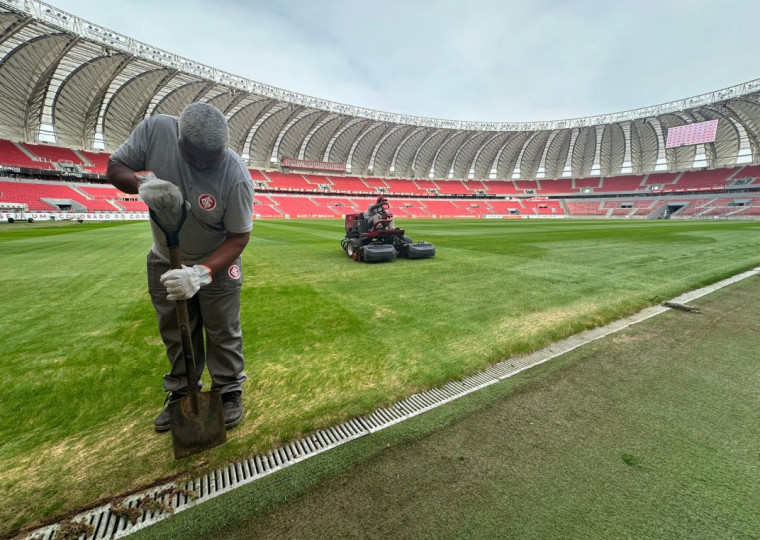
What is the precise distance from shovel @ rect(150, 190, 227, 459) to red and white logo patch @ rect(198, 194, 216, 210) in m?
0.12

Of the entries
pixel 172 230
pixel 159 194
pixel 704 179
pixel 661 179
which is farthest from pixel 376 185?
pixel 159 194

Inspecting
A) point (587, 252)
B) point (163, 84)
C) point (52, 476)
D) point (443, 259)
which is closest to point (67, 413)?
point (52, 476)

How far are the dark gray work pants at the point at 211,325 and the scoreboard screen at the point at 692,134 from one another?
2756 inches

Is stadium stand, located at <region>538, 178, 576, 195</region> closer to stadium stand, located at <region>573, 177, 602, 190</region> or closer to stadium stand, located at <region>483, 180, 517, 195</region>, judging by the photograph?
stadium stand, located at <region>573, 177, 602, 190</region>

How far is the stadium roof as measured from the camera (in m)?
29.1

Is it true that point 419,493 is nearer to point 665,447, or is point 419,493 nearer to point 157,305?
point 665,447

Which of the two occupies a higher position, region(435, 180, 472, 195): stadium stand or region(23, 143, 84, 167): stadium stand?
region(23, 143, 84, 167): stadium stand

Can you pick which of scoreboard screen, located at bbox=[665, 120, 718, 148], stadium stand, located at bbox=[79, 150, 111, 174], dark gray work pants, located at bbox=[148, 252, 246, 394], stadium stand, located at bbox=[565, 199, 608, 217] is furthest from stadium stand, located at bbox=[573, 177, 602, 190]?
stadium stand, located at bbox=[79, 150, 111, 174]

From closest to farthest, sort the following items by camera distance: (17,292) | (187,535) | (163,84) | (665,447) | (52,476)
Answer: (187,535) → (52,476) → (665,447) → (17,292) → (163,84)

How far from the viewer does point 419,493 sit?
153 cm

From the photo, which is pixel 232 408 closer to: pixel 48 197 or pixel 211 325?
pixel 211 325

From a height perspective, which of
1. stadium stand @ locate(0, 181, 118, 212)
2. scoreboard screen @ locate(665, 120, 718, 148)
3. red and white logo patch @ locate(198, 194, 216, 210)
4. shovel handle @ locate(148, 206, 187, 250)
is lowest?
shovel handle @ locate(148, 206, 187, 250)

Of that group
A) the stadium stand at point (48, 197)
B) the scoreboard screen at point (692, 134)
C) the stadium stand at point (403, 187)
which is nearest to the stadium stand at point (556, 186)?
the scoreboard screen at point (692, 134)

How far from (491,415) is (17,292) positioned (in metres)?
7.66
